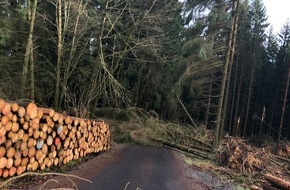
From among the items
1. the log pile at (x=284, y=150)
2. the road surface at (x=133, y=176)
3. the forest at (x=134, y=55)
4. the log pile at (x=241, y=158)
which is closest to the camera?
the road surface at (x=133, y=176)

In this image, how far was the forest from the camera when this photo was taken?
13.6 metres

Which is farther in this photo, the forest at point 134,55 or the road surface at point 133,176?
the forest at point 134,55

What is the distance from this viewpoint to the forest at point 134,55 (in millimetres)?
13633

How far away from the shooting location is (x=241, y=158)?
11688 mm

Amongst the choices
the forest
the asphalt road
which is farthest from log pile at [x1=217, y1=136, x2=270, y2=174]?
the asphalt road

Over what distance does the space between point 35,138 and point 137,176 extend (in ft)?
9.10

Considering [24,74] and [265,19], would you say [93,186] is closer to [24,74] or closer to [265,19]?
[24,74]

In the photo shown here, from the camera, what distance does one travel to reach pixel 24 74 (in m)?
12.5

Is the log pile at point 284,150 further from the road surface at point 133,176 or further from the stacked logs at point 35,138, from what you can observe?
the stacked logs at point 35,138

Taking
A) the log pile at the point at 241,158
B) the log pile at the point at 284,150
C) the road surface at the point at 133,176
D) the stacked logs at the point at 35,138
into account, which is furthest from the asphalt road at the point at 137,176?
the log pile at the point at 284,150

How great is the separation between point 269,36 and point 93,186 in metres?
42.2

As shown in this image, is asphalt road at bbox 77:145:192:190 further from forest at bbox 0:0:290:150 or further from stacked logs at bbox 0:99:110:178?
forest at bbox 0:0:290:150

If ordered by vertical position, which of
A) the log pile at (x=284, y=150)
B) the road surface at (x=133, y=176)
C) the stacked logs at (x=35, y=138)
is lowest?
the log pile at (x=284, y=150)

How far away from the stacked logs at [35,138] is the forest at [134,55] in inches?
177
